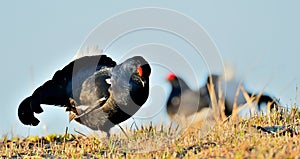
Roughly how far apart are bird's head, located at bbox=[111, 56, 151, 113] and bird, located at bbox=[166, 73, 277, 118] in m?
4.40

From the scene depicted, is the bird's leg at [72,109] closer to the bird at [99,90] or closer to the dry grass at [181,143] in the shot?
the bird at [99,90]

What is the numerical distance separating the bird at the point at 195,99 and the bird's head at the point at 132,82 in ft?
14.4

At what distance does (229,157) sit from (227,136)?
140cm

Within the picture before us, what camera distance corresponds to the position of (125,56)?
816cm

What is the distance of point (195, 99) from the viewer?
13.9 meters

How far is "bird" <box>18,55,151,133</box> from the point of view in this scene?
300 inches

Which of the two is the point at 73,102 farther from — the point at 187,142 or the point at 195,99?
the point at 195,99

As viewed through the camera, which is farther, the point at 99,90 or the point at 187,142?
the point at 99,90

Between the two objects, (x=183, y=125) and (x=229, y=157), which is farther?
(x=183, y=125)

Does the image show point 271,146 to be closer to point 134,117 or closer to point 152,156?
point 152,156

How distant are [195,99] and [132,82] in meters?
6.41

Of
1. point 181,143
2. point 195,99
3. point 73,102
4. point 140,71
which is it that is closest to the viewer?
point 181,143

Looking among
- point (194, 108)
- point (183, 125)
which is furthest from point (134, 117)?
point (194, 108)

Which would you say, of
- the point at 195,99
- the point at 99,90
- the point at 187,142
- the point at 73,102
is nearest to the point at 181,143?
the point at 187,142
